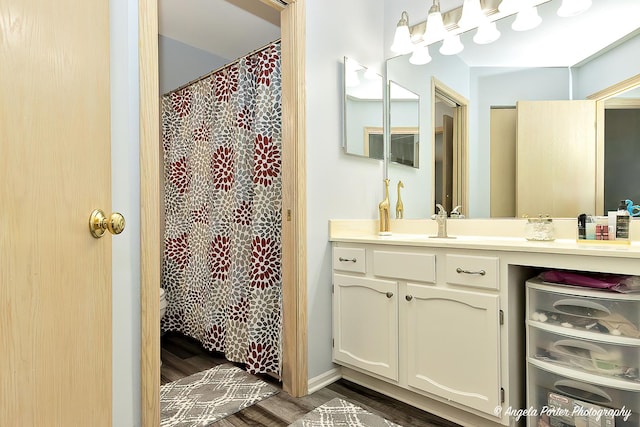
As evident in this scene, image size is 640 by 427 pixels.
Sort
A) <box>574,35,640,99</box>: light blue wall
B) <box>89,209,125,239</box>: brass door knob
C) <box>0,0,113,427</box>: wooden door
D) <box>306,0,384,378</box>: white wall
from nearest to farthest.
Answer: <box>0,0,113,427</box>: wooden door → <box>89,209,125,239</box>: brass door knob → <box>574,35,640,99</box>: light blue wall → <box>306,0,384,378</box>: white wall

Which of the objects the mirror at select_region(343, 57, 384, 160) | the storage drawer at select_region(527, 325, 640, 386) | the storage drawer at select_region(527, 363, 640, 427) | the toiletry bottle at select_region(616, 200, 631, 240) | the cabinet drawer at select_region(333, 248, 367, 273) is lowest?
the storage drawer at select_region(527, 363, 640, 427)

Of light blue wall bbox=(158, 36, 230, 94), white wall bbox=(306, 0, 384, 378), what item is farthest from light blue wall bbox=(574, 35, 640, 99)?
light blue wall bbox=(158, 36, 230, 94)

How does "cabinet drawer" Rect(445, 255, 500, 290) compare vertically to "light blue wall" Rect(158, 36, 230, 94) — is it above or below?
below

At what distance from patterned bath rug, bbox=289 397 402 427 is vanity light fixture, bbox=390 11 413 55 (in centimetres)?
219

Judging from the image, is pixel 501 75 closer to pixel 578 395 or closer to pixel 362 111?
pixel 362 111

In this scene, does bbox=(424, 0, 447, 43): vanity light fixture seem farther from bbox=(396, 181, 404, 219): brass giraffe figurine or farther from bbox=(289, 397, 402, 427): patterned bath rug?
bbox=(289, 397, 402, 427): patterned bath rug

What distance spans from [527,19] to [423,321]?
1.70 meters

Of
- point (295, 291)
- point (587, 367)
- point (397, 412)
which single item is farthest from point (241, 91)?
point (587, 367)

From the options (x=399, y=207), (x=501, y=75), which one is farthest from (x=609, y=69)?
(x=399, y=207)

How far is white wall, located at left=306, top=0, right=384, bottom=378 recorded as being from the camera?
2059 millimetres

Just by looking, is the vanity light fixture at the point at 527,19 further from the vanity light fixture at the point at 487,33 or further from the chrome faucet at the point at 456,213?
the chrome faucet at the point at 456,213

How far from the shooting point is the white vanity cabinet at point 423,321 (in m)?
1.54

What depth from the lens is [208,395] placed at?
198cm

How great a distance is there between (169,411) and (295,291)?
852 mm
